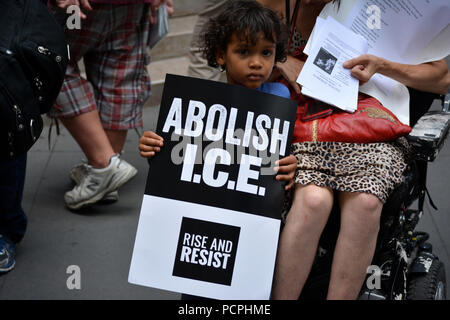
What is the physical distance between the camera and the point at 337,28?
7.32 feet

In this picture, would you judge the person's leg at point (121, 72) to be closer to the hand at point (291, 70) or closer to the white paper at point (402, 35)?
the hand at point (291, 70)

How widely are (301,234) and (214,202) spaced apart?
0.29m

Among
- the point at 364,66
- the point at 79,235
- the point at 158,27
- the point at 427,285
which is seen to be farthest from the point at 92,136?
the point at 427,285

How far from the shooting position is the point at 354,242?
1970 mm

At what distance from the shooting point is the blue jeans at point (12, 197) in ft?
9.38

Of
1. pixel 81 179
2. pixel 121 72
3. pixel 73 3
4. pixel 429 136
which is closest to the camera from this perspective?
pixel 429 136

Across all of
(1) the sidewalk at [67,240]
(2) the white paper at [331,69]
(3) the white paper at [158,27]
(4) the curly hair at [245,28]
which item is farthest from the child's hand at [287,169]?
(3) the white paper at [158,27]

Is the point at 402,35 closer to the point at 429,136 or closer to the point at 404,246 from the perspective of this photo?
the point at 429,136

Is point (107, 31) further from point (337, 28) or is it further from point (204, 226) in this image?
point (204, 226)

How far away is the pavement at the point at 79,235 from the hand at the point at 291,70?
116 cm

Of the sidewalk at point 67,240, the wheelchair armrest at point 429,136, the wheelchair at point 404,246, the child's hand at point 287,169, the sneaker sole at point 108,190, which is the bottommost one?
the sidewalk at point 67,240

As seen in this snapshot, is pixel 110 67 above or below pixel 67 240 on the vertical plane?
above

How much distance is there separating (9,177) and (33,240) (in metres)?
0.49

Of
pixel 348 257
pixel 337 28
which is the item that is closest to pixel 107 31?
pixel 337 28
